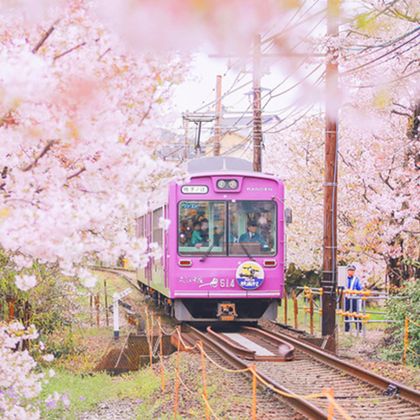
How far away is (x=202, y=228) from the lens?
13555 millimetres

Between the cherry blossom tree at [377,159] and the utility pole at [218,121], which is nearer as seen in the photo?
the cherry blossom tree at [377,159]

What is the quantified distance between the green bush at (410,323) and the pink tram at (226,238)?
2.11 m

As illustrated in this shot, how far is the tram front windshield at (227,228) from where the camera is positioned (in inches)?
531

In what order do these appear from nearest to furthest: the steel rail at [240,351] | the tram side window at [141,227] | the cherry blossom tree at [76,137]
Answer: the cherry blossom tree at [76,137]
the steel rail at [240,351]
the tram side window at [141,227]

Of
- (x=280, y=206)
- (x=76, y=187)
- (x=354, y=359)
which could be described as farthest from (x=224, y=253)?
(x=76, y=187)

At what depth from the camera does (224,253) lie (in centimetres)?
1351

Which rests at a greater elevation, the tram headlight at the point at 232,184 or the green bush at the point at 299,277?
the tram headlight at the point at 232,184

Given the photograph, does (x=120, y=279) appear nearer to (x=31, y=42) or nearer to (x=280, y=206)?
(x=280, y=206)

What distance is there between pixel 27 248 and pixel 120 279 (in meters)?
29.1

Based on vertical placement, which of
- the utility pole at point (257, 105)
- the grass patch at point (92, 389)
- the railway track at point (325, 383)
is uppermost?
the utility pole at point (257, 105)

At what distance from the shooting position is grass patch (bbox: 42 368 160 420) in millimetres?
9305

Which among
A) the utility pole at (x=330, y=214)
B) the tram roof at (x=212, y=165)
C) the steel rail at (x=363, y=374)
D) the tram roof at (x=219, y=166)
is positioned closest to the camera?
the steel rail at (x=363, y=374)

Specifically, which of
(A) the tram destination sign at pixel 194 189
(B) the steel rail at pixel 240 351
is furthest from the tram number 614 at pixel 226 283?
(B) the steel rail at pixel 240 351

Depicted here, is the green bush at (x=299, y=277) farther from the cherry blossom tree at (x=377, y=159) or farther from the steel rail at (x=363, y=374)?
the steel rail at (x=363, y=374)
